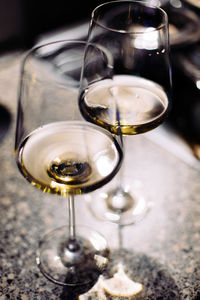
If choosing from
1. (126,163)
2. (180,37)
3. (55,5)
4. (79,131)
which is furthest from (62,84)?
(55,5)

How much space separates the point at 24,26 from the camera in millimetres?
2654

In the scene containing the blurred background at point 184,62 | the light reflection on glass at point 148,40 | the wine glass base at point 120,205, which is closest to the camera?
the light reflection on glass at point 148,40

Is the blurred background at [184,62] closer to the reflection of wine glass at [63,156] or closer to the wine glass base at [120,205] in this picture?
the wine glass base at [120,205]

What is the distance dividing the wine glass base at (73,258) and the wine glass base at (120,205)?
0.20 feet

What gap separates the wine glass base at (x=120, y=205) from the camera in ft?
2.59

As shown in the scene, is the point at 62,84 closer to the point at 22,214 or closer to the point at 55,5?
the point at 22,214

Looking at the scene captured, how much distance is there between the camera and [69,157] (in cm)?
68

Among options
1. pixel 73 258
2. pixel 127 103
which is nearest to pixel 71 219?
pixel 73 258

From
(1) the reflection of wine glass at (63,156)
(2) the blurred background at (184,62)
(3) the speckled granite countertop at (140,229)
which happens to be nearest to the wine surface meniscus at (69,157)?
(1) the reflection of wine glass at (63,156)

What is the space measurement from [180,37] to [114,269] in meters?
0.72

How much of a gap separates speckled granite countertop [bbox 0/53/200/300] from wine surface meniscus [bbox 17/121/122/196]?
6.1 inches

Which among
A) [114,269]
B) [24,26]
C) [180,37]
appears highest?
[180,37]

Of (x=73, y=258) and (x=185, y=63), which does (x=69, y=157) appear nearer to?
(x=73, y=258)

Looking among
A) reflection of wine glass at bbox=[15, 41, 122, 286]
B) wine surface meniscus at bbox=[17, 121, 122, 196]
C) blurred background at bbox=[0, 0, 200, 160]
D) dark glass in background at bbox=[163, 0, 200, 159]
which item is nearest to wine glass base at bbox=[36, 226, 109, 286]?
reflection of wine glass at bbox=[15, 41, 122, 286]
